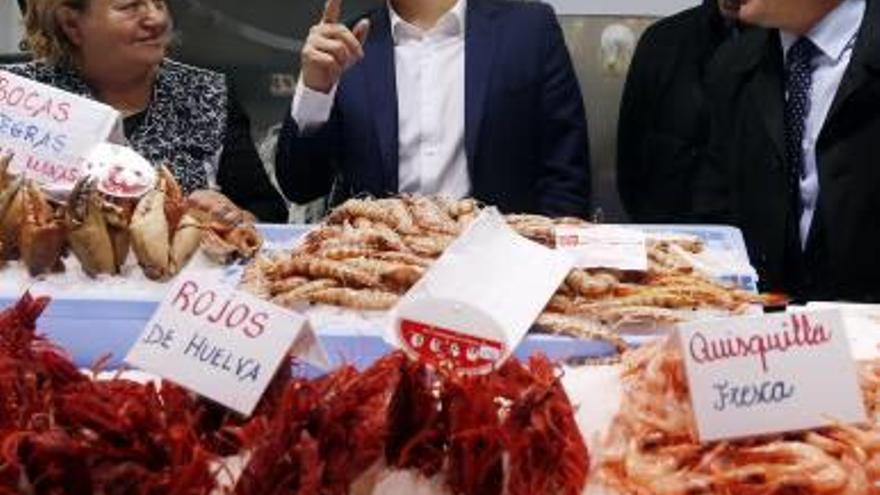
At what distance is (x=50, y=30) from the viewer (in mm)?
2742

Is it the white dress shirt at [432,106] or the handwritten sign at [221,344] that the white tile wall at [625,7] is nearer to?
the white dress shirt at [432,106]

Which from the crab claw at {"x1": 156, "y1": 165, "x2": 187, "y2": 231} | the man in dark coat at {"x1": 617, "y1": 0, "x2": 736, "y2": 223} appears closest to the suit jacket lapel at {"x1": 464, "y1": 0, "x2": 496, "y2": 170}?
the man in dark coat at {"x1": 617, "y1": 0, "x2": 736, "y2": 223}

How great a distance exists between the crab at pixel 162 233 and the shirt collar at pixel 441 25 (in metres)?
1.08

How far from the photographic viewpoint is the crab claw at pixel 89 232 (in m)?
1.84

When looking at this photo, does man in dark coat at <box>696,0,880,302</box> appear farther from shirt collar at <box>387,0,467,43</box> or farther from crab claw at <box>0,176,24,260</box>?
crab claw at <box>0,176,24,260</box>

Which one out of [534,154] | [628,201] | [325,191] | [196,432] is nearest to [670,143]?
[628,201]

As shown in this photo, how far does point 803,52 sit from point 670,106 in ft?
2.41

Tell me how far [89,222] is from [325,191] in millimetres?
1151

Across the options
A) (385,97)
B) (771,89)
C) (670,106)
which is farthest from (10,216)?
(670,106)

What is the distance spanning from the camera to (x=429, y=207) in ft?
7.09

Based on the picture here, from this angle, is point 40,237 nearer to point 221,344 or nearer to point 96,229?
point 96,229

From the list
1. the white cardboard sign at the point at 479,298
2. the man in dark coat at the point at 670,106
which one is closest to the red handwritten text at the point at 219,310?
the white cardboard sign at the point at 479,298

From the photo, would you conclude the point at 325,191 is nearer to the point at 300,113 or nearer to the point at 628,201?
the point at 300,113

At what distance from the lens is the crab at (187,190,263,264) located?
1957 mm
